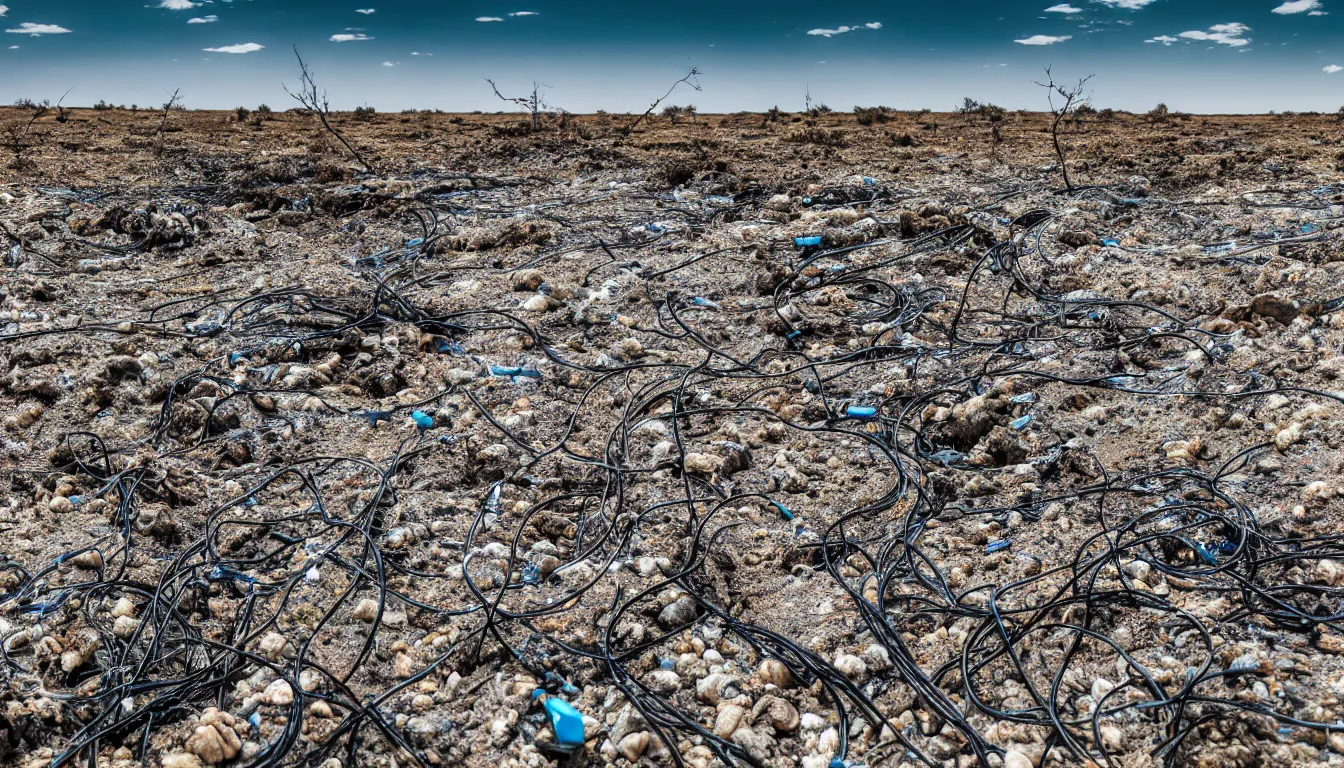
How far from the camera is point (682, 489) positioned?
151 inches

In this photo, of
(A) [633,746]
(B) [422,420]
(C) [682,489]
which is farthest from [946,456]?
(B) [422,420]

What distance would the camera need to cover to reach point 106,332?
219 inches

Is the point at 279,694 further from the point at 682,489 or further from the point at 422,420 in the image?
the point at 422,420

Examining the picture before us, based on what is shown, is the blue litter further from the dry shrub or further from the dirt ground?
the dry shrub

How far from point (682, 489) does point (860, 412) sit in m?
1.20

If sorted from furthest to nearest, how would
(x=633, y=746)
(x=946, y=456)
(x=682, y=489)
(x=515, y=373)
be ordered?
(x=515, y=373) < (x=946, y=456) < (x=682, y=489) < (x=633, y=746)

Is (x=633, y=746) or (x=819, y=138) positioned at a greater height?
(x=819, y=138)

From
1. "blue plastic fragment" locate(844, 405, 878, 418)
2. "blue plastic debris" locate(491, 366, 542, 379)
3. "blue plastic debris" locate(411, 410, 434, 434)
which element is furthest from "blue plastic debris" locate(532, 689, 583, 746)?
"blue plastic debris" locate(491, 366, 542, 379)

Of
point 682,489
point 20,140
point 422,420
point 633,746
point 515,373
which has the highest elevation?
point 20,140

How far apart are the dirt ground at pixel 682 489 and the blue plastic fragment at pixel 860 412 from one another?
17 mm

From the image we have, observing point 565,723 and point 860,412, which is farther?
point 860,412

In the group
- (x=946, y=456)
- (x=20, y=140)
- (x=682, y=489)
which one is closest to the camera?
(x=682, y=489)

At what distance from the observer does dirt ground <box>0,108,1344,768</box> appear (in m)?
2.54

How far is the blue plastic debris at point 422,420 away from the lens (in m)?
4.45
